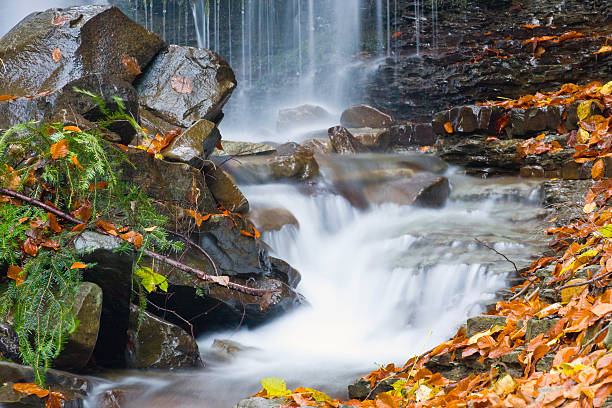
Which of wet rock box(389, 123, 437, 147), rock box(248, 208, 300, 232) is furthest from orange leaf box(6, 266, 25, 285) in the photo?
wet rock box(389, 123, 437, 147)

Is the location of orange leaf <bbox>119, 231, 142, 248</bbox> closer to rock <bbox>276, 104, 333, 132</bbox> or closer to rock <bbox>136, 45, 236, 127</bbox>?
rock <bbox>136, 45, 236, 127</bbox>

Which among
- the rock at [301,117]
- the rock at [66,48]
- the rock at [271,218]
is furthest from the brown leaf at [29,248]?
the rock at [301,117]

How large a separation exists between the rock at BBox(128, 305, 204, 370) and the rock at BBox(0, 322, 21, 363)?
0.85m

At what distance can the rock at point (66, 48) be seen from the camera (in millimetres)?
5480

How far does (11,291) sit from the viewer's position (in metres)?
2.91

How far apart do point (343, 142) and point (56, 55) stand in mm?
5487

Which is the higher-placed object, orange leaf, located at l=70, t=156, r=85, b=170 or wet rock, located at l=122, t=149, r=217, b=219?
orange leaf, located at l=70, t=156, r=85, b=170

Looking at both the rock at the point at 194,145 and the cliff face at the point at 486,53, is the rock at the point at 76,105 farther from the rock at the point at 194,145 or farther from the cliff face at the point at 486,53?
the cliff face at the point at 486,53

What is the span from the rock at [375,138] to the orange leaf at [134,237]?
298 inches

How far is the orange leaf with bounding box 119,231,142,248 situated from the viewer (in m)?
3.24

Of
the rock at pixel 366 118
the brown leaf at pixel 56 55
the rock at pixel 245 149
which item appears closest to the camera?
the brown leaf at pixel 56 55

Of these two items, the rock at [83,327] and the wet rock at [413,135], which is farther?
the wet rock at [413,135]

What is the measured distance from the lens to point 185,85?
20.9 ft

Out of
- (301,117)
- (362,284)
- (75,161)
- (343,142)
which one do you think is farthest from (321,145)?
(75,161)
